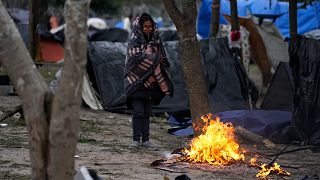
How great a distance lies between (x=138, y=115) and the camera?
8.98 metres

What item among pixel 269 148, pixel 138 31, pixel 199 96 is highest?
pixel 138 31

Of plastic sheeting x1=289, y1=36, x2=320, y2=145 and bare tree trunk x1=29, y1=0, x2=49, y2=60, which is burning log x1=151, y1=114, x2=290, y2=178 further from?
bare tree trunk x1=29, y1=0, x2=49, y2=60

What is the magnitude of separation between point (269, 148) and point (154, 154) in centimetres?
194

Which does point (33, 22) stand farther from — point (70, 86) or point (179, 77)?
point (70, 86)

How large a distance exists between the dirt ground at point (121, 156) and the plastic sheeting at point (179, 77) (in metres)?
1.51

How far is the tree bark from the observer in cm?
468

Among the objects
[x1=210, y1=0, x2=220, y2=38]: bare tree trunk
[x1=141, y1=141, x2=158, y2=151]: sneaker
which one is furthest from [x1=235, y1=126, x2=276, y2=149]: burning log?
[x1=210, y1=0, x2=220, y2=38]: bare tree trunk

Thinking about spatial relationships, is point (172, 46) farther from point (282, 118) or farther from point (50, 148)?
point (50, 148)

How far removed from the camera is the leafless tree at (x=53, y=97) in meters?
4.69

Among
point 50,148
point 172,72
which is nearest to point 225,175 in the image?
point 50,148

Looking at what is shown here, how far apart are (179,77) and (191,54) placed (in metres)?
5.02

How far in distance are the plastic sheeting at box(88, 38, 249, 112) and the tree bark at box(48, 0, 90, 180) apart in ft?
27.1

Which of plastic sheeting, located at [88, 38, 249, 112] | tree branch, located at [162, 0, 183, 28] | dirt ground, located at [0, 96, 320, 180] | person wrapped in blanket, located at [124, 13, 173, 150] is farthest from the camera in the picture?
plastic sheeting, located at [88, 38, 249, 112]

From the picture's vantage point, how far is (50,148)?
4746mm
